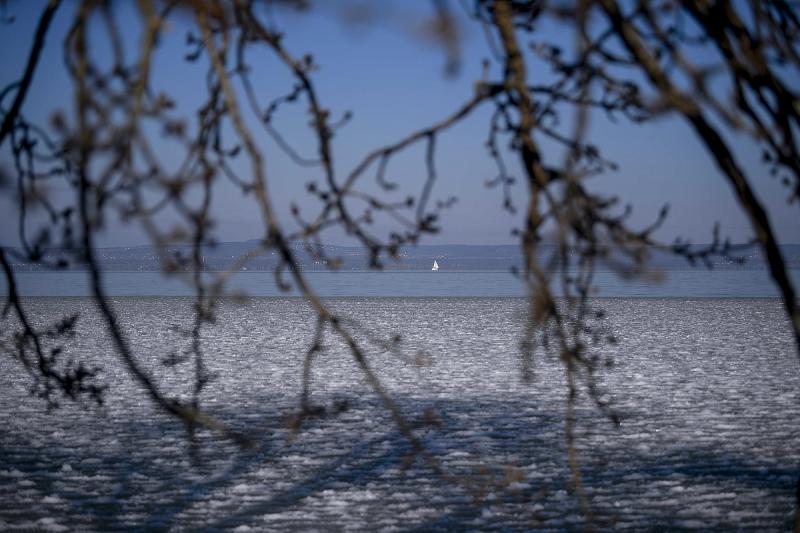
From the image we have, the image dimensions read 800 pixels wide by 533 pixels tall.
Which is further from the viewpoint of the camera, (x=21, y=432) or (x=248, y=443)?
(x=21, y=432)

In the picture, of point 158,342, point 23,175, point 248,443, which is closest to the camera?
point 248,443

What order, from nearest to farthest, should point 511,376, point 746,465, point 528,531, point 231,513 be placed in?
point 528,531 < point 231,513 < point 746,465 < point 511,376

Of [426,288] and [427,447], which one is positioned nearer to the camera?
[427,447]

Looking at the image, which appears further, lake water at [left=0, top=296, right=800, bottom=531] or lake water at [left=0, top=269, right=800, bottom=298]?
lake water at [left=0, top=269, right=800, bottom=298]

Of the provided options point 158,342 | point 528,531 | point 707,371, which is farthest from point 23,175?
point 158,342

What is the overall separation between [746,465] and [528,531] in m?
1.65

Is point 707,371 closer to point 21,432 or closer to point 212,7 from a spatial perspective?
point 21,432

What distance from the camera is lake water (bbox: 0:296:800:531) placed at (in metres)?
3.71

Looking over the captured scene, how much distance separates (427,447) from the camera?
199 inches

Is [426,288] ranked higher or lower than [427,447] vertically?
lower

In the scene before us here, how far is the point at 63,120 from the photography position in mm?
1170

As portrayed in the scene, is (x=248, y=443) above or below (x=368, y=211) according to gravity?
below

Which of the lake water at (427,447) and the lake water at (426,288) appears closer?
the lake water at (427,447)

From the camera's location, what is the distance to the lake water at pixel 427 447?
3705 mm
